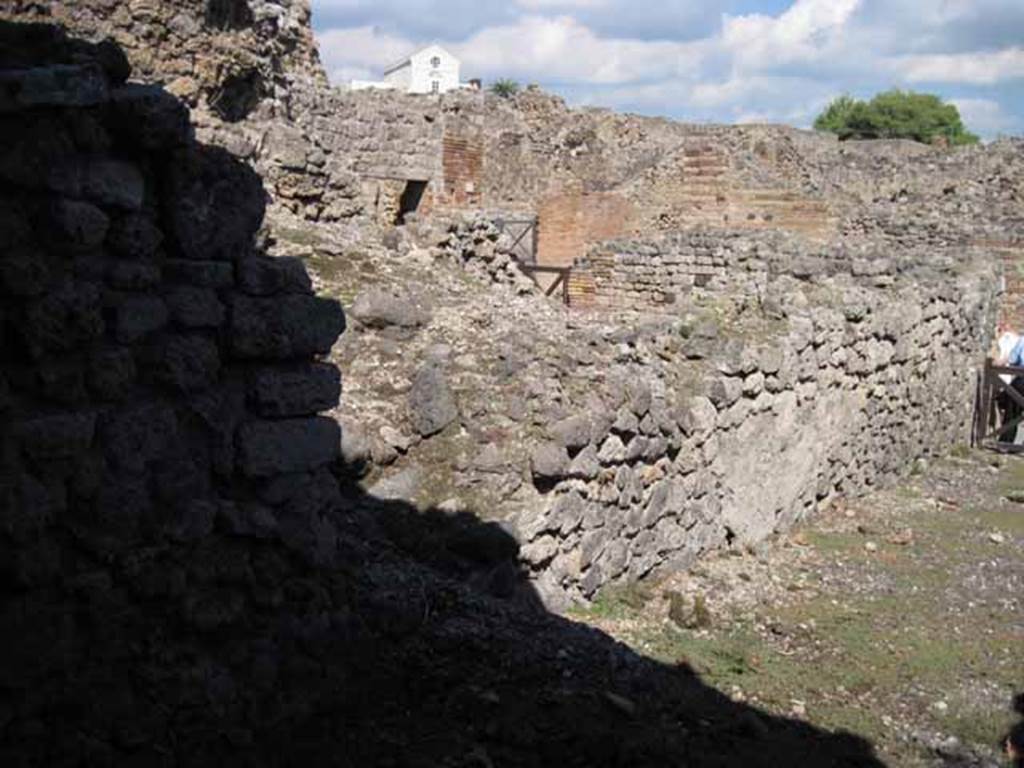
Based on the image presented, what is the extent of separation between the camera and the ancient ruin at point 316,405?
287cm

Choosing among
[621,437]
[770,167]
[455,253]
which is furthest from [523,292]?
[770,167]

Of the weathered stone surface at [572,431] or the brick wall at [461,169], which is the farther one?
the brick wall at [461,169]

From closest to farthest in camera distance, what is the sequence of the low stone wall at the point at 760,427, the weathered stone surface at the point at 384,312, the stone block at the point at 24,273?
1. the stone block at the point at 24,273
2. the low stone wall at the point at 760,427
3. the weathered stone surface at the point at 384,312

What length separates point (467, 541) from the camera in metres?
5.31

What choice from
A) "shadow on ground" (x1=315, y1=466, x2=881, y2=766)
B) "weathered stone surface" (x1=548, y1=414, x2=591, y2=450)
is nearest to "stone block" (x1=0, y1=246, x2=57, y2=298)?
"shadow on ground" (x1=315, y1=466, x2=881, y2=766)

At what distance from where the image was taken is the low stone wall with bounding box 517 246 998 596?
6.09 meters

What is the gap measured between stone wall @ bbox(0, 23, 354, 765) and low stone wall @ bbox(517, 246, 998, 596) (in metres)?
2.34

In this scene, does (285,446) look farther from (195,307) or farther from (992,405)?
(992,405)

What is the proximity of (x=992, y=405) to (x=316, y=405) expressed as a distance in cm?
1179

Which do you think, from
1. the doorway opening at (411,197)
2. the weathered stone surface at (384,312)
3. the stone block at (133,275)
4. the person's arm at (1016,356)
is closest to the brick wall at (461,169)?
the doorway opening at (411,197)

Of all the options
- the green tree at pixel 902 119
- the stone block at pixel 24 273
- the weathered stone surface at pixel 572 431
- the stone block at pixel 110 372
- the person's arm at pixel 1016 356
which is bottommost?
the weathered stone surface at pixel 572 431

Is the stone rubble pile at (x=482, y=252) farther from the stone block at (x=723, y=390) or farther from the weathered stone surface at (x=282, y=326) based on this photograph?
the weathered stone surface at (x=282, y=326)

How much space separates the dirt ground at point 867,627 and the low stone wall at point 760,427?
0.30 metres

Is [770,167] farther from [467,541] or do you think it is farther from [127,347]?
[127,347]
